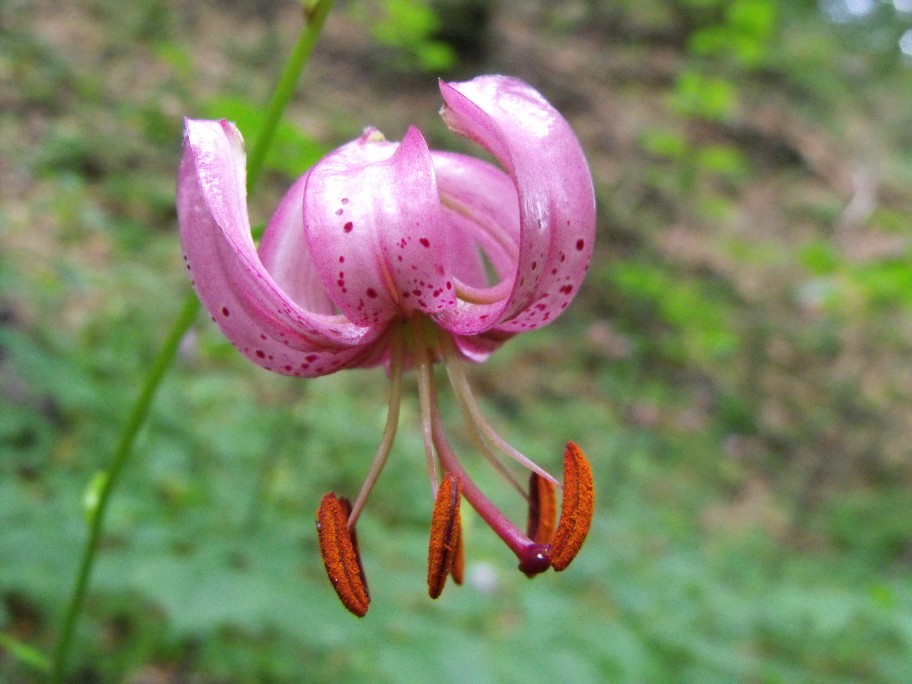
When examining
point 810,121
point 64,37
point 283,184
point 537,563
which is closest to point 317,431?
point 537,563

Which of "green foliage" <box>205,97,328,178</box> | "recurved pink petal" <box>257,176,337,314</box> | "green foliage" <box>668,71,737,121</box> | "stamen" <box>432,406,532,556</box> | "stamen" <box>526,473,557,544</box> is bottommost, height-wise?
"stamen" <box>432,406,532,556</box>

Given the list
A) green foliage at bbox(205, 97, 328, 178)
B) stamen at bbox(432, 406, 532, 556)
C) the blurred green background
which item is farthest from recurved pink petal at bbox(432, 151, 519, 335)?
the blurred green background

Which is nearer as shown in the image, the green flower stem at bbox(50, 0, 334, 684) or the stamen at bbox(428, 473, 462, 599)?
the stamen at bbox(428, 473, 462, 599)

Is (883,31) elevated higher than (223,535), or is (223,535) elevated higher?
(883,31)

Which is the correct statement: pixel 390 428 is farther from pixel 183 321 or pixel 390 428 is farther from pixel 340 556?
pixel 183 321

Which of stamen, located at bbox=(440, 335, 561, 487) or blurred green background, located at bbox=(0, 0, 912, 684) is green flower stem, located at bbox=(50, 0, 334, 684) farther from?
blurred green background, located at bbox=(0, 0, 912, 684)

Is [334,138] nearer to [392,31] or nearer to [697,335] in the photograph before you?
[392,31]

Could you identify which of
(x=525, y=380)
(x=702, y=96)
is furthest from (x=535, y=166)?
(x=525, y=380)
